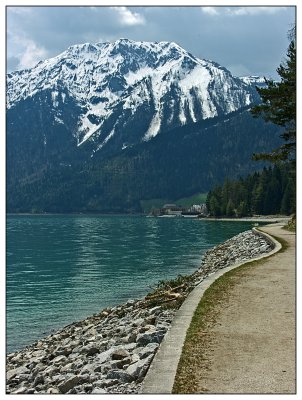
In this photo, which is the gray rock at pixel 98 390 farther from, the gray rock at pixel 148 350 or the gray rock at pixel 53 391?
the gray rock at pixel 148 350

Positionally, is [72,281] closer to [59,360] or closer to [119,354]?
[59,360]

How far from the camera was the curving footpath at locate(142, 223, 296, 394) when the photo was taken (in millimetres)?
9773

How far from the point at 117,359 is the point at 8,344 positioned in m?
14.1

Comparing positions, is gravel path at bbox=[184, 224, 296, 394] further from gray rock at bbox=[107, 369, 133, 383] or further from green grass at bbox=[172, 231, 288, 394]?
gray rock at bbox=[107, 369, 133, 383]

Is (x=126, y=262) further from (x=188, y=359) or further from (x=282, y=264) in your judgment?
(x=188, y=359)

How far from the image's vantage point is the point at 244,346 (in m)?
12.4

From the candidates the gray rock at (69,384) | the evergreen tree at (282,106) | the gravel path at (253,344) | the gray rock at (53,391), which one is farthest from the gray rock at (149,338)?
the evergreen tree at (282,106)

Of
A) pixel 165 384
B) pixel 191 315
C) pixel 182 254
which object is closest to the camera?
pixel 165 384

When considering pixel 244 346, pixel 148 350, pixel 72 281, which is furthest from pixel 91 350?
pixel 72 281

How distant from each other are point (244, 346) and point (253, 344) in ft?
1.05

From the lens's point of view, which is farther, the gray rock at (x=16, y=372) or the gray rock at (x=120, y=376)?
the gray rock at (x=16, y=372)

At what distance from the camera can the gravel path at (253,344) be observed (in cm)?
985
